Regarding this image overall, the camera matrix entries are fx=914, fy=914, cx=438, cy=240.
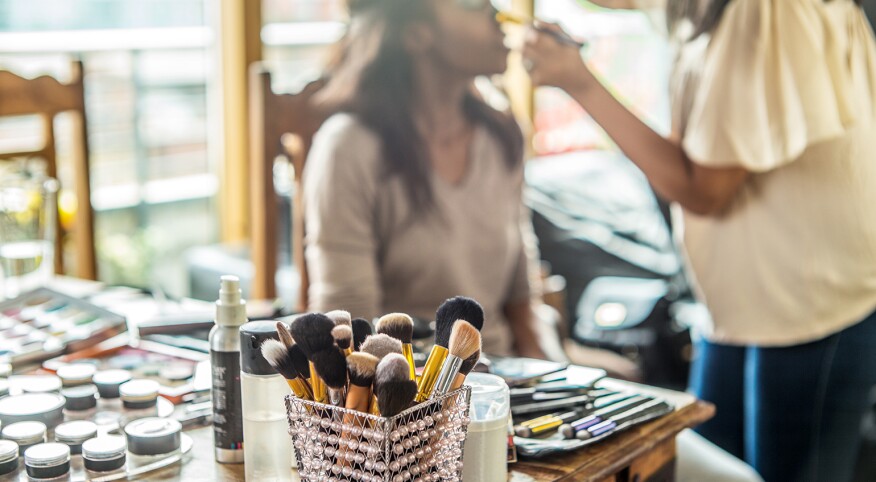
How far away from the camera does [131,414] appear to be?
93cm

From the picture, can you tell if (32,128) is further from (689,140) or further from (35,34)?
(689,140)

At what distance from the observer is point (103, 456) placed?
2.63 ft

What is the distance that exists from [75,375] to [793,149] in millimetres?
947

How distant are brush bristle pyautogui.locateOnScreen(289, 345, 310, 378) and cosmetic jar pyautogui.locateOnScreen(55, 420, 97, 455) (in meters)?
0.27

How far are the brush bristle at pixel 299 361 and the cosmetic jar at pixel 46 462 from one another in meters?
0.25

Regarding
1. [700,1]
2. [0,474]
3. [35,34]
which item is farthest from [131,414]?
[35,34]

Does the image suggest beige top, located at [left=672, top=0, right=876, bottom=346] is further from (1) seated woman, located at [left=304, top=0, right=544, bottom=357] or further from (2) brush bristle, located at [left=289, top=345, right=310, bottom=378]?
(2) brush bristle, located at [left=289, top=345, right=310, bottom=378]

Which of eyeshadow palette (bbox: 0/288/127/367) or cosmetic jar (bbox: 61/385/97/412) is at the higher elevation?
eyeshadow palette (bbox: 0/288/127/367)

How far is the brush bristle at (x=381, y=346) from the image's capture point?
697 mm

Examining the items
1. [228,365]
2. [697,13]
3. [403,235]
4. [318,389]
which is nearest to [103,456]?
[228,365]

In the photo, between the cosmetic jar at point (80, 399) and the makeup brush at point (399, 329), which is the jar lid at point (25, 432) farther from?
the makeup brush at point (399, 329)

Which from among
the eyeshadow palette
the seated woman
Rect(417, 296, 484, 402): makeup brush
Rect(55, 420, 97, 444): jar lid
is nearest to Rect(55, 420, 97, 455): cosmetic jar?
Rect(55, 420, 97, 444): jar lid

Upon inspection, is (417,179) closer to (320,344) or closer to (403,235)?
(403,235)

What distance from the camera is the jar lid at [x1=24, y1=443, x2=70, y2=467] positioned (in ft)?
2.57
